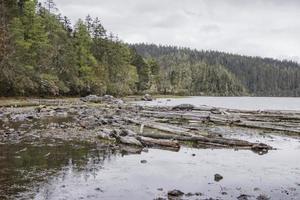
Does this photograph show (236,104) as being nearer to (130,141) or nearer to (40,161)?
(130,141)

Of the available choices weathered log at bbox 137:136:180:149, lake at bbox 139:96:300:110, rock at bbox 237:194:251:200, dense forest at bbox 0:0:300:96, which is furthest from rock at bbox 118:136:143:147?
lake at bbox 139:96:300:110

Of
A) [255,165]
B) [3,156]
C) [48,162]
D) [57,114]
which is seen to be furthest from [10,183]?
[57,114]

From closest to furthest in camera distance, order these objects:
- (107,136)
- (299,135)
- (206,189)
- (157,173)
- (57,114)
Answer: (206,189) < (157,173) < (107,136) < (299,135) < (57,114)

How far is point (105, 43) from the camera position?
4333 inches

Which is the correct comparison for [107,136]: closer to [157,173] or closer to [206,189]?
[157,173]

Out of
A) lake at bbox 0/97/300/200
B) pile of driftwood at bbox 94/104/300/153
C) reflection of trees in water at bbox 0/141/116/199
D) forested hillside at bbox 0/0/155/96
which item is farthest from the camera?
forested hillside at bbox 0/0/155/96

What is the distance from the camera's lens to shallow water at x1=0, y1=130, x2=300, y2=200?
13734 mm

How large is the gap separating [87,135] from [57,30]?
199 feet

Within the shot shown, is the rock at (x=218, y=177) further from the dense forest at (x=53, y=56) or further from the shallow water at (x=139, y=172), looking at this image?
the dense forest at (x=53, y=56)

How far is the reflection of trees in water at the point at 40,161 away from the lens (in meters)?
14.4

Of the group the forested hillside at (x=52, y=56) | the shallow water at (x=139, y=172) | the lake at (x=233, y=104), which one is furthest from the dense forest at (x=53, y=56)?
the shallow water at (x=139, y=172)

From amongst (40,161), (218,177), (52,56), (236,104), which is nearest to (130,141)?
(40,161)

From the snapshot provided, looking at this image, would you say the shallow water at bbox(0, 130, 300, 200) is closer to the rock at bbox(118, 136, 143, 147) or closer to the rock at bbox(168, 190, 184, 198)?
the rock at bbox(168, 190, 184, 198)

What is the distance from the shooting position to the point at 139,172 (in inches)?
658
